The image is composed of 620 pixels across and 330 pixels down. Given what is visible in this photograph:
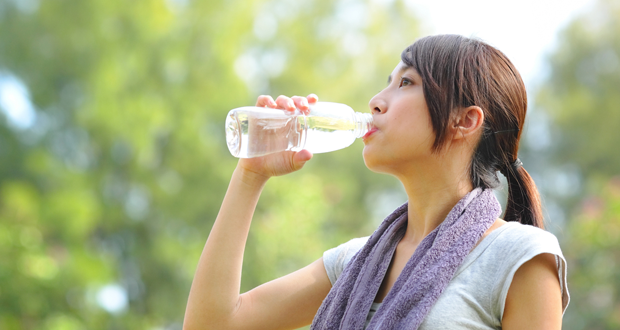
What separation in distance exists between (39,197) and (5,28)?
2232 millimetres

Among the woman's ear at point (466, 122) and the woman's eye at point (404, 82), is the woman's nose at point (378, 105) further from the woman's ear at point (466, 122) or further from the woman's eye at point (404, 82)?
the woman's ear at point (466, 122)

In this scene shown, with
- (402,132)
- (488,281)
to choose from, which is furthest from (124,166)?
(488,281)

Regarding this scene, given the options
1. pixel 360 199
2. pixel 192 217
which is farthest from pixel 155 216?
pixel 360 199

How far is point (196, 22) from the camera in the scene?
857cm

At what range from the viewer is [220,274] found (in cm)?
132

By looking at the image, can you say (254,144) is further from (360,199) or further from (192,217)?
(360,199)

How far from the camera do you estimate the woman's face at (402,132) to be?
4.01 feet

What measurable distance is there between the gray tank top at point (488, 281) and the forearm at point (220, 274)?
48cm

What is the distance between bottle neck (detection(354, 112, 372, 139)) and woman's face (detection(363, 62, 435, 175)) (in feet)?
0.10

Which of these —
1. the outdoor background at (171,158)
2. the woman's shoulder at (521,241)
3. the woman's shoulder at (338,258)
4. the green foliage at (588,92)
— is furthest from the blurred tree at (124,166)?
the woman's shoulder at (521,241)

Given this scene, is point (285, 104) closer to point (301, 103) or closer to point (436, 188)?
point (301, 103)

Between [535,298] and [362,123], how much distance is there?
0.55 m

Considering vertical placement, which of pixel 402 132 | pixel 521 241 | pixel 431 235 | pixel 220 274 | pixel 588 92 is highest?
pixel 588 92

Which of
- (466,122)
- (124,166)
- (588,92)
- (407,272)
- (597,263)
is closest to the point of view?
(407,272)
